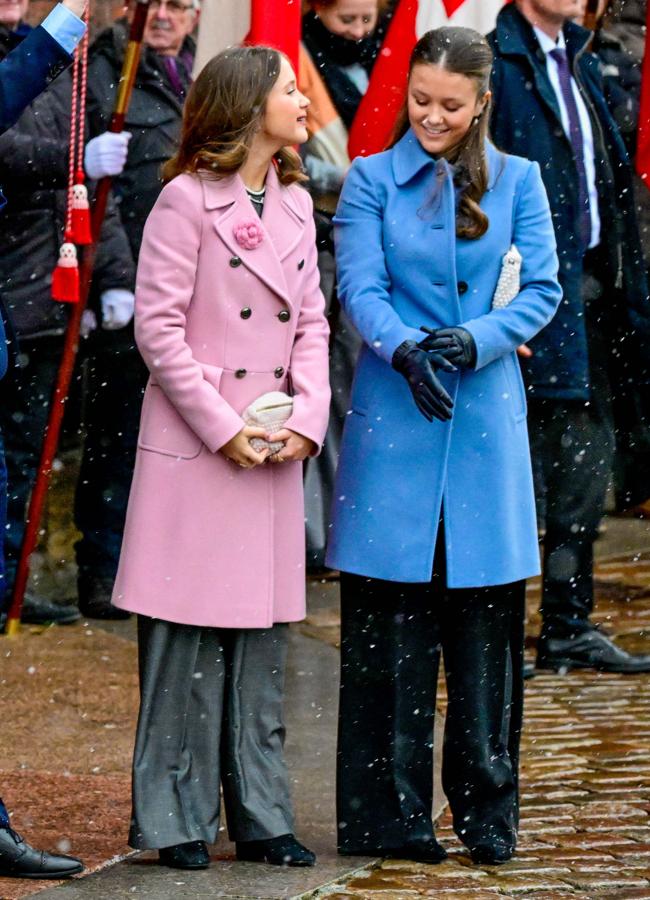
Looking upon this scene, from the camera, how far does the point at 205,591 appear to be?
5.01 m

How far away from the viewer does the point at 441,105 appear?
513cm

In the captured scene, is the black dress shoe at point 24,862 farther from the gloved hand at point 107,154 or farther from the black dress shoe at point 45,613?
the gloved hand at point 107,154

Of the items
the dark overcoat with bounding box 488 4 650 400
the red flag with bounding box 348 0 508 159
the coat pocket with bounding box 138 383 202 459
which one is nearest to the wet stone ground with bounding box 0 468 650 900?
the coat pocket with bounding box 138 383 202 459

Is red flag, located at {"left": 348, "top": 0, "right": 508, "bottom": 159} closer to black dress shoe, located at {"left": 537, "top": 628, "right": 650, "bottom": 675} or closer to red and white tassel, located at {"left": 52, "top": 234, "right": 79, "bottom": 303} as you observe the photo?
red and white tassel, located at {"left": 52, "top": 234, "right": 79, "bottom": 303}

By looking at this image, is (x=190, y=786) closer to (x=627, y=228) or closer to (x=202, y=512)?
(x=202, y=512)

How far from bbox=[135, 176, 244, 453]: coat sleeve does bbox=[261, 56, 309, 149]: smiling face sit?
0.23 meters

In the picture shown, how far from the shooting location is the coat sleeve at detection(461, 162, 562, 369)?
5.12 meters

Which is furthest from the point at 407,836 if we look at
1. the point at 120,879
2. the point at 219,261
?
the point at 219,261

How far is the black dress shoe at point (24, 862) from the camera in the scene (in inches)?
191

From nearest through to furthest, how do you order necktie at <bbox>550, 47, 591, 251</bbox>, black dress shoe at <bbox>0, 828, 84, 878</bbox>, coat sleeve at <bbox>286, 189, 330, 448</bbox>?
Result: black dress shoe at <bbox>0, 828, 84, 878</bbox>
coat sleeve at <bbox>286, 189, 330, 448</bbox>
necktie at <bbox>550, 47, 591, 251</bbox>

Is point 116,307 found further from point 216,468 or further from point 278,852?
→ point 278,852

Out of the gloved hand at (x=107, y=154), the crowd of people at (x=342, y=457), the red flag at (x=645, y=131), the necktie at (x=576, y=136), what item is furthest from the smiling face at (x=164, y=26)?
the crowd of people at (x=342, y=457)

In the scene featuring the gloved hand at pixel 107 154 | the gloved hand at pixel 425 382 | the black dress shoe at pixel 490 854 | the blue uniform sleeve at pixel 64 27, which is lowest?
the black dress shoe at pixel 490 854

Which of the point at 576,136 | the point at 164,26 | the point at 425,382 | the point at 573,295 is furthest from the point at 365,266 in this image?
the point at 164,26
